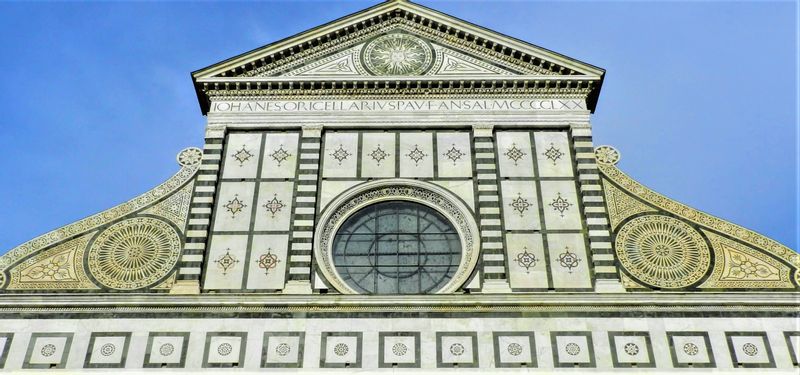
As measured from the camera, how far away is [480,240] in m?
17.6

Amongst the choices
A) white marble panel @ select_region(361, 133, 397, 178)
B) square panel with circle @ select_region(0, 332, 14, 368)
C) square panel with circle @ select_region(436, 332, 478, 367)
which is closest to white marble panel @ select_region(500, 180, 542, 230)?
white marble panel @ select_region(361, 133, 397, 178)

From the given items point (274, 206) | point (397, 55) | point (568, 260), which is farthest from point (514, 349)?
point (397, 55)

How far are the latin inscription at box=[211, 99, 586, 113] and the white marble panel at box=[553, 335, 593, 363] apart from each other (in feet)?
17.2

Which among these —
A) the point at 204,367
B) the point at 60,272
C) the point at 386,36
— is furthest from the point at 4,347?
the point at 386,36

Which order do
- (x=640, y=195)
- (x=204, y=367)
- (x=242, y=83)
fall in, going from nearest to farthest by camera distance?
1. (x=204, y=367)
2. (x=640, y=195)
3. (x=242, y=83)

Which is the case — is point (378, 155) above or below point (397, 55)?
below

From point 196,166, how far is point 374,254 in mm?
3940

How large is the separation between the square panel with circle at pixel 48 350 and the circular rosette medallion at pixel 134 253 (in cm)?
126

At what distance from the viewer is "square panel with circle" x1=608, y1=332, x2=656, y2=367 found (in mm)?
15969

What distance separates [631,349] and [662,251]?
7.33 feet

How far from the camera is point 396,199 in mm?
18438

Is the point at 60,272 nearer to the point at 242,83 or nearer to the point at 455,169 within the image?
the point at 242,83

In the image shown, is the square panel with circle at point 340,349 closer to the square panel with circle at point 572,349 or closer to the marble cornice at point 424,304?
the marble cornice at point 424,304

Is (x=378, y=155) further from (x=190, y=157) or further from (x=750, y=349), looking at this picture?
(x=750, y=349)
